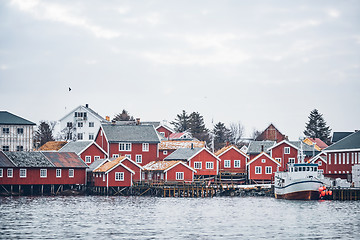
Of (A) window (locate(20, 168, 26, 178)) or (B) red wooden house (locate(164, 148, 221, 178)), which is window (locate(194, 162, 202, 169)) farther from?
(A) window (locate(20, 168, 26, 178))

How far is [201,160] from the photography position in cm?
11012

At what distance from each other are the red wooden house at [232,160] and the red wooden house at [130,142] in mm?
10340

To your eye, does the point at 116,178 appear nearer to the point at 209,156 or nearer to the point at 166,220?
the point at 209,156

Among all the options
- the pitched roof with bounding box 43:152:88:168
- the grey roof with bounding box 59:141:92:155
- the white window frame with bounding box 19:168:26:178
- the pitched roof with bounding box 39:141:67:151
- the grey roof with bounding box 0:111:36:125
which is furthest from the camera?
the pitched roof with bounding box 39:141:67:151

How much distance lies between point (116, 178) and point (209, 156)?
17149 millimetres

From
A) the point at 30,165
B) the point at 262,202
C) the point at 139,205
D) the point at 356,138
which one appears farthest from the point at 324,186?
the point at 30,165

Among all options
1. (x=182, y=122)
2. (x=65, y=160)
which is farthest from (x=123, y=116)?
(x=65, y=160)

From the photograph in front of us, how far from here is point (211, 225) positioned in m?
58.7

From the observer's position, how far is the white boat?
88.2 metres

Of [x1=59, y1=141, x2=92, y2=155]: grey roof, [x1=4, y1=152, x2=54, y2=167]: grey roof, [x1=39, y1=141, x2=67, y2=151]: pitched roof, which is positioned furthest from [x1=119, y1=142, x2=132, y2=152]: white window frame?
[x1=4, y1=152, x2=54, y2=167]: grey roof

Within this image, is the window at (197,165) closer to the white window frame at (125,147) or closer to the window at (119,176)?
the white window frame at (125,147)

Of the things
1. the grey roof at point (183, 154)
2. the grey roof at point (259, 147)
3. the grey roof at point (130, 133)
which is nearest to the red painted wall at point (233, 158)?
the grey roof at point (183, 154)

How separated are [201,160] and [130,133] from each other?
38.4 ft

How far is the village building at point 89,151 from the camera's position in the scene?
10675cm
